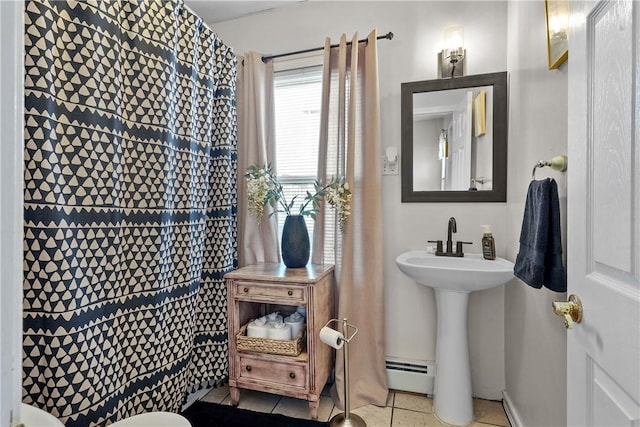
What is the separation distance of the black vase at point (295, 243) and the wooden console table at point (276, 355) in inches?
2.4

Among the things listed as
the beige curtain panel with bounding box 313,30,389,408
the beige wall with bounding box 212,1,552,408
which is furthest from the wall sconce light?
the beige curtain panel with bounding box 313,30,389,408

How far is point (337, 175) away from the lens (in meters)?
1.94

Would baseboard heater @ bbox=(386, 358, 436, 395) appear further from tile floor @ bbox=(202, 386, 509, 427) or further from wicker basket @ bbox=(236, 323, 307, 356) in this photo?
wicker basket @ bbox=(236, 323, 307, 356)

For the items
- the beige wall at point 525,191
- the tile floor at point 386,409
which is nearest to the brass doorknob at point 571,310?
the beige wall at point 525,191

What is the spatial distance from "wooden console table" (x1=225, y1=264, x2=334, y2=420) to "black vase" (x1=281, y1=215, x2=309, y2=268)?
2.4 inches

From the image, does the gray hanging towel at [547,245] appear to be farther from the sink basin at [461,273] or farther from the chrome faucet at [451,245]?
the chrome faucet at [451,245]

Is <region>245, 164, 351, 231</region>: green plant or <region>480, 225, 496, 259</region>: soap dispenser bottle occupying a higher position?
<region>245, 164, 351, 231</region>: green plant

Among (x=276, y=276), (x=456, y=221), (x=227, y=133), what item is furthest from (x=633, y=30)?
(x=227, y=133)

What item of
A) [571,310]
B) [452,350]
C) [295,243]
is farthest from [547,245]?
[295,243]

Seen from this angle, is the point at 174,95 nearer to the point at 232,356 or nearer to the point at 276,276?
the point at 276,276

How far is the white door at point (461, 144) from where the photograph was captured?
1.87 m

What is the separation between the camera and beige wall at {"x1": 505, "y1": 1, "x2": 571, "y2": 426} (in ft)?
3.69

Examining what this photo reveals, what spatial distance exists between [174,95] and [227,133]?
44cm

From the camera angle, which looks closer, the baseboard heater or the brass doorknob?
the brass doorknob
